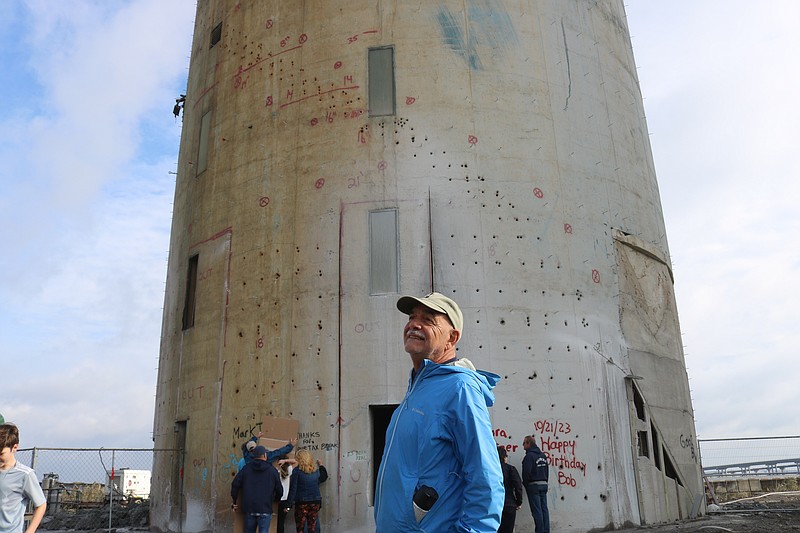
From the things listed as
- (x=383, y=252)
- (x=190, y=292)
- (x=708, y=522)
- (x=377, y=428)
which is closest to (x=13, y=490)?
(x=377, y=428)

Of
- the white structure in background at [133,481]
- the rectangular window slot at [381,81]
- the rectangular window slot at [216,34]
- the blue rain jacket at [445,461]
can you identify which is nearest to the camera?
the blue rain jacket at [445,461]

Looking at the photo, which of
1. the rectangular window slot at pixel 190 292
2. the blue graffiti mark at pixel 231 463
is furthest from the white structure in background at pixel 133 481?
the blue graffiti mark at pixel 231 463

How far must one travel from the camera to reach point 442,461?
3.62 metres

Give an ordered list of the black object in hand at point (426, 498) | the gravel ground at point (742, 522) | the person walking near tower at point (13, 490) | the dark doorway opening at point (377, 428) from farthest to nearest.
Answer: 1. the dark doorway opening at point (377, 428)
2. the gravel ground at point (742, 522)
3. the person walking near tower at point (13, 490)
4. the black object in hand at point (426, 498)

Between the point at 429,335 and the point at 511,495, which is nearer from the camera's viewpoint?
the point at 429,335

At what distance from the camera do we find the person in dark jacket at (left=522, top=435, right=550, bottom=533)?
40.0 ft

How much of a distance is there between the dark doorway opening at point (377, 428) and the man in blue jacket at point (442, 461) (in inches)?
372

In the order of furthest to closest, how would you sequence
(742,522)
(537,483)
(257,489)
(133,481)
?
(133,481) → (742,522) → (537,483) → (257,489)

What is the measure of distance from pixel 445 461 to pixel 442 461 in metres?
0.02

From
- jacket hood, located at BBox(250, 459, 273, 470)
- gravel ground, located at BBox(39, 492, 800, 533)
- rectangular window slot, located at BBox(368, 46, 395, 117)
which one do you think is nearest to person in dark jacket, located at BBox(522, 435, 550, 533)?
gravel ground, located at BBox(39, 492, 800, 533)

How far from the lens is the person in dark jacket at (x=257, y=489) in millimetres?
10336

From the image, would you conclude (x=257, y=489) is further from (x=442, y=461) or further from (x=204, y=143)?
(x=204, y=143)

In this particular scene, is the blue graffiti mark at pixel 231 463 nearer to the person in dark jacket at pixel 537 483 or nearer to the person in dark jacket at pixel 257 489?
the person in dark jacket at pixel 257 489

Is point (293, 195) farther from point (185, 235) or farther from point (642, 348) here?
point (642, 348)
